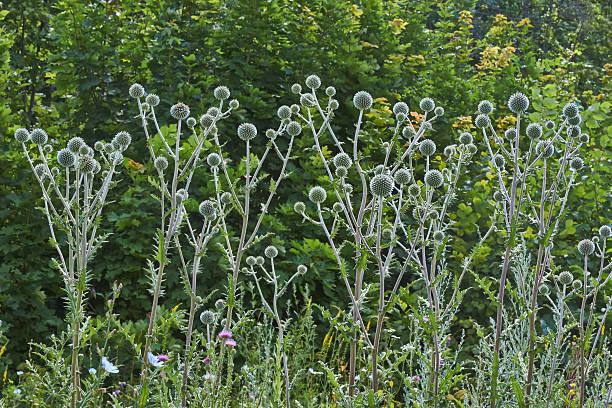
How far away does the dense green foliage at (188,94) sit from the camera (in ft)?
15.4

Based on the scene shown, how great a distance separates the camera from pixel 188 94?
5352mm

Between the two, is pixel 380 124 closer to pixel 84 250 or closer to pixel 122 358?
pixel 122 358

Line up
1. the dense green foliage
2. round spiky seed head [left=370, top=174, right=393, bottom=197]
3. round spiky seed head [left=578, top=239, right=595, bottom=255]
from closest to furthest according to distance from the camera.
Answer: round spiky seed head [left=370, top=174, right=393, bottom=197] < round spiky seed head [left=578, top=239, right=595, bottom=255] < the dense green foliage

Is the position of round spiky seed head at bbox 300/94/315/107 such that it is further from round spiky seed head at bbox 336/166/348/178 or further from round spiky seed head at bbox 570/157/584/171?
round spiky seed head at bbox 570/157/584/171

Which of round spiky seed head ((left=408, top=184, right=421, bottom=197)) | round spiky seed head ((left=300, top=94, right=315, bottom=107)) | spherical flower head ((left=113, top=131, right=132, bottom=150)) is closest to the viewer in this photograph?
round spiky seed head ((left=408, top=184, right=421, bottom=197))

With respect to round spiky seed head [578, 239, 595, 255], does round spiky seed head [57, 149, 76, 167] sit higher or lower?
higher

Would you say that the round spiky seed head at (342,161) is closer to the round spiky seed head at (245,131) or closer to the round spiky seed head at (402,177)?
the round spiky seed head at (402,177)

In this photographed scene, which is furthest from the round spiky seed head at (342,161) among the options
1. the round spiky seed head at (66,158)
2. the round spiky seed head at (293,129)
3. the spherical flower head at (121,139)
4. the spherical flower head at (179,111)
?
the round spiky seed head at (66,158)

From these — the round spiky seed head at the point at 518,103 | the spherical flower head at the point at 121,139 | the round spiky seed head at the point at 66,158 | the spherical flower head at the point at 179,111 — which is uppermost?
the round spiky seed head at the point at 518,103

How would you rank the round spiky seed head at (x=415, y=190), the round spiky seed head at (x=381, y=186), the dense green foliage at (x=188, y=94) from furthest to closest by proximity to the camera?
the dense green foliage at (x=188, y=94), the round spiky seed head at (x=415, y=190), the round spiky seed head at (x=381, y=186)

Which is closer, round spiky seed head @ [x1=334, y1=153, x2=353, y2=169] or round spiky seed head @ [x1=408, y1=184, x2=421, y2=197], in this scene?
round spiky seed head @ [x1=408, y1=184, x2=421, y2=197]

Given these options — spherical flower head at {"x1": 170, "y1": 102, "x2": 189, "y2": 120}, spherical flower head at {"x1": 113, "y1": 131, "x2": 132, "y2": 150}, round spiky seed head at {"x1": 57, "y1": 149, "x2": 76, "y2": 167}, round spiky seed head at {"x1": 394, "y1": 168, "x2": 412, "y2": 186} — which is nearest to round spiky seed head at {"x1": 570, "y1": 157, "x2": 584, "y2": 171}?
round spiky seed head at {"x1": 394, "y1": 168, "x2": 412, "y2": 186}

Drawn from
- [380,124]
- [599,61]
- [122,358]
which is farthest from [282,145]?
[599,61]

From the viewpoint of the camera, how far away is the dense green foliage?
15.4ft
